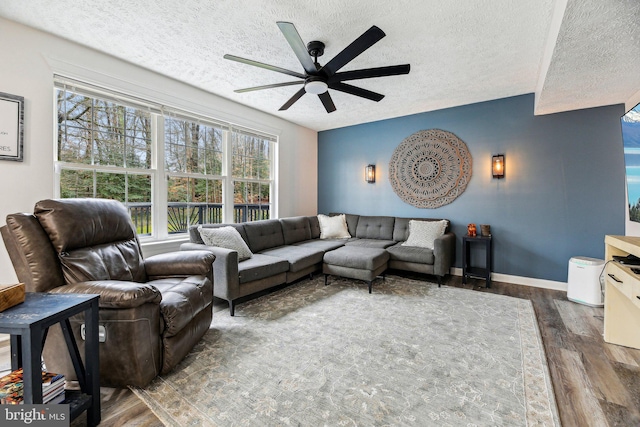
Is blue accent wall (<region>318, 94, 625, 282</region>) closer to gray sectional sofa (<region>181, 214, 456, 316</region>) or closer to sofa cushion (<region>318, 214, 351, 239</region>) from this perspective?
gray sectional sofa (<region>181, 214, 456, 316</region>)

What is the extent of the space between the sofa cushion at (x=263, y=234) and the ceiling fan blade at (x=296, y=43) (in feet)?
7.20

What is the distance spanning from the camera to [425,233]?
410 cm

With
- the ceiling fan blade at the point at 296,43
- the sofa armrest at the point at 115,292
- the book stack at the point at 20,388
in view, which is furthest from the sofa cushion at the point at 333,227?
the book stack at the point at 20,388

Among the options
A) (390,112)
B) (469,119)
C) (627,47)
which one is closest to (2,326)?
(627,47)

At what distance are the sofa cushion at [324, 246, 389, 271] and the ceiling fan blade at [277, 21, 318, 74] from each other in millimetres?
2165

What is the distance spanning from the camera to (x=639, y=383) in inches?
69.4

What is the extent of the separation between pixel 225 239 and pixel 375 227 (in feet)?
8.52

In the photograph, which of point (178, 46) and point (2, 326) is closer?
point (2, 326)

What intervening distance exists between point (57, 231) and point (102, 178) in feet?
4.71

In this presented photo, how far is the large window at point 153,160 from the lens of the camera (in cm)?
276

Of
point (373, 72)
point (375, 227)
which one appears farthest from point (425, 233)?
point (373, 72)

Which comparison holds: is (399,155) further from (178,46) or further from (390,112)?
(178,46)

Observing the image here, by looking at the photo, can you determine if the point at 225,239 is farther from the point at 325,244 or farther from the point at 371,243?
the point at 371,243

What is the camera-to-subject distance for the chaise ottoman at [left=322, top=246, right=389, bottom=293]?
3.40 meters
